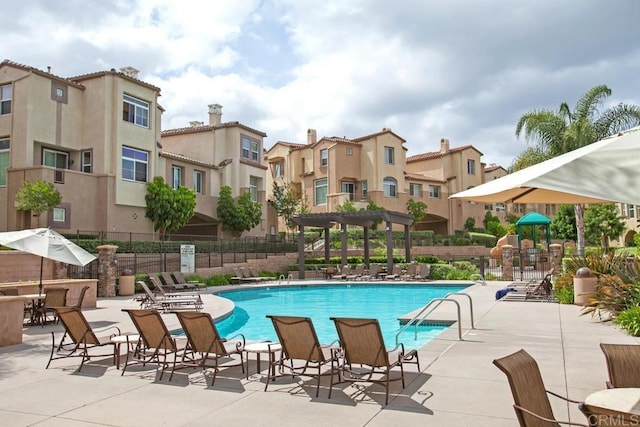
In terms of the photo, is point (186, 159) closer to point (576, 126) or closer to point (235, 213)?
point (235, 213)

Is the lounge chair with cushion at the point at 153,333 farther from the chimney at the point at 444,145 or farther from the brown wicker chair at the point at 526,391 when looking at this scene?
the chimney at the point at 444,145

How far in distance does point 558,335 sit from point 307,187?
138ft

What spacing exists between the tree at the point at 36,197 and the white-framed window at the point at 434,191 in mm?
39037

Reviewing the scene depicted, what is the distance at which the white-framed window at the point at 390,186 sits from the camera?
164ft

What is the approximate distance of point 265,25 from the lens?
12656 millimetres

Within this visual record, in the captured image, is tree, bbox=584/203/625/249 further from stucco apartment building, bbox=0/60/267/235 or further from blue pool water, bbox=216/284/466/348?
stucco apartment building, bbox=0/60/267/235

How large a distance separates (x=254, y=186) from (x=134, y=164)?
1261 cm

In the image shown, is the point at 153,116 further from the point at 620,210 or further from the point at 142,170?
the point at 620,210

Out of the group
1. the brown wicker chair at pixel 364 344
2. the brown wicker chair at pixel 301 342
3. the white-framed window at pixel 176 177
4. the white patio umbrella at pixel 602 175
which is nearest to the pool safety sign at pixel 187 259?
the white-framed window at pixel 176 177

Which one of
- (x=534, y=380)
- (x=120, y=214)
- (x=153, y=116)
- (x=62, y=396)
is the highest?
(x=153, y=116)

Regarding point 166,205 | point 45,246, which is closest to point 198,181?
point 166,205

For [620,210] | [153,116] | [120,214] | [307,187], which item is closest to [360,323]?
[120,214]

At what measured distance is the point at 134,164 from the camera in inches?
1190

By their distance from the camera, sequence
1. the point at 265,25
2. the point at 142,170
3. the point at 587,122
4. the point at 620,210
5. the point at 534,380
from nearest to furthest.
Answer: the point at 534,380 < the point at 265,25 < the point at 587,122 < the point at 142,170 < the point at 620,210
